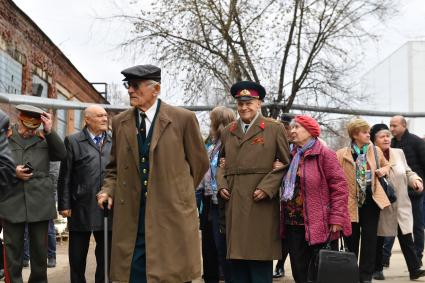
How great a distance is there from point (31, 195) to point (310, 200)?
270cm

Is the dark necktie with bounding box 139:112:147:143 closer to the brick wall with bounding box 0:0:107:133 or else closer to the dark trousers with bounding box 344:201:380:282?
the dark trousers with bounding box 344:201:380:282

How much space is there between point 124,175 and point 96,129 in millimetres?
2319

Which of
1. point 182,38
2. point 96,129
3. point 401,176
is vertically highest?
point 182,38

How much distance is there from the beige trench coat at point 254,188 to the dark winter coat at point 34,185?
1787 mm

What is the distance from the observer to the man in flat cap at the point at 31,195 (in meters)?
6.04

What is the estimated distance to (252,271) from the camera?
5637 millimetres

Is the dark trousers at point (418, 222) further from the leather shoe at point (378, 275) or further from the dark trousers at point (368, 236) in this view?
the dark trousers at point (368, 236)

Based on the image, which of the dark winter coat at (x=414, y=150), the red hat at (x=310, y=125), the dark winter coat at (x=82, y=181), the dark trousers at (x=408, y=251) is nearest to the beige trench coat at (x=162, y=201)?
the red hat at (x=310, y=125)

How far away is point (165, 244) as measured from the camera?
4320 millimetres

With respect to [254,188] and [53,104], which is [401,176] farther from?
[53,104]

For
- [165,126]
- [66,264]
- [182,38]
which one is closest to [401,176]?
[165,126]

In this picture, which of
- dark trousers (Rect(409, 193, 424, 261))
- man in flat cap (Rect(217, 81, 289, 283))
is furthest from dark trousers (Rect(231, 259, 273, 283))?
dark trousers (Rect(409, 193, 424, 261))

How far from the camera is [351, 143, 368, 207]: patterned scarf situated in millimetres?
6867

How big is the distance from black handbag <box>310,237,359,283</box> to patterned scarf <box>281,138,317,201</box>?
58 centimetres
